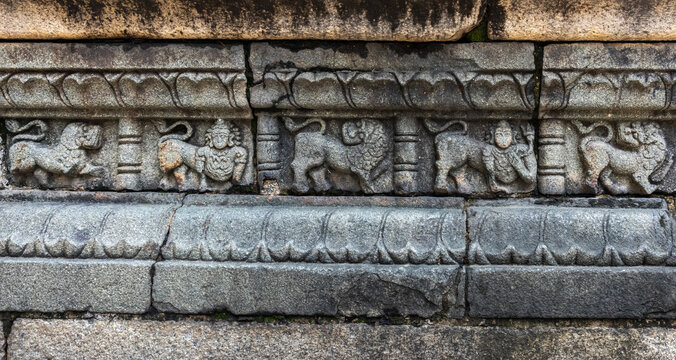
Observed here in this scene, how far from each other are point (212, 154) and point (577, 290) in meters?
1.72

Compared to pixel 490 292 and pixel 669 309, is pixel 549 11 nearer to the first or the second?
pixel 490 292

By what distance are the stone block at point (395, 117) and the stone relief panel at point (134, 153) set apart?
168mm

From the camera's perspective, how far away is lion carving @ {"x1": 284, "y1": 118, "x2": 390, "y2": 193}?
2.44 metres

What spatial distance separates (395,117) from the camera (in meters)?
2.43

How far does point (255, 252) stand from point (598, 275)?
1.45 m

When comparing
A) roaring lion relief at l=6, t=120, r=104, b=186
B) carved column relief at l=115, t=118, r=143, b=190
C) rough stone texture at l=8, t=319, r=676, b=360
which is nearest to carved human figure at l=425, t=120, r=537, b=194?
rough stone texture at l=8, t=319, r=676, b=360

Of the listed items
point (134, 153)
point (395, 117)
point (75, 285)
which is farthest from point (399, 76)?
point (75, 285)

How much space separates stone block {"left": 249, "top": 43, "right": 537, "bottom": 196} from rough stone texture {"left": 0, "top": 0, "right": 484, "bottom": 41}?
0.10 m

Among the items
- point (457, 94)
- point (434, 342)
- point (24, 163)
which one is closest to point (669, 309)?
point (434, 342)

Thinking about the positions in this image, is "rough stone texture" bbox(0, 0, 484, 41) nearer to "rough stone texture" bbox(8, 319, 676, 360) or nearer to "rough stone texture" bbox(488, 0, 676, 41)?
"rough stone texture" bbox(488, 0, 676, 41)

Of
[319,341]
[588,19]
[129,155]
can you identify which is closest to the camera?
[588,19]

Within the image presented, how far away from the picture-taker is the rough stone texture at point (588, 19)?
7.21ft

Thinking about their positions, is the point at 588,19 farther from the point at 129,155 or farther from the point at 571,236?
the point at 129,155

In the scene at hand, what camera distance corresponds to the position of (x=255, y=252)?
91.1 inches
